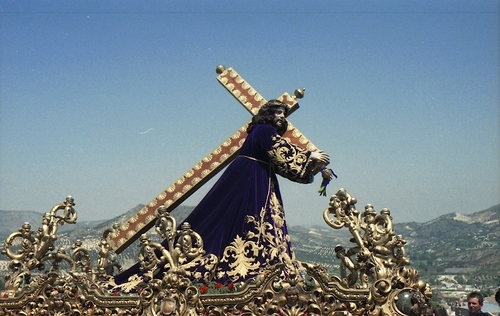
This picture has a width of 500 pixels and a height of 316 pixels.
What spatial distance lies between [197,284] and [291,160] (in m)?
1.70

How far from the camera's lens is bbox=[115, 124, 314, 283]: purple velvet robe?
7141 millimetres

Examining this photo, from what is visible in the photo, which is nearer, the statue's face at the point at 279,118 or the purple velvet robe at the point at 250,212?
the purple velvet robe at the point at 250,212

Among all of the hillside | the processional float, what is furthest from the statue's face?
the hillside

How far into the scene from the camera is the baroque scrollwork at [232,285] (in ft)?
21.1

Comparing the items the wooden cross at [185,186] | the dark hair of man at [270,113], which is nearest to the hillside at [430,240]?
the wooden cross at [185,186]

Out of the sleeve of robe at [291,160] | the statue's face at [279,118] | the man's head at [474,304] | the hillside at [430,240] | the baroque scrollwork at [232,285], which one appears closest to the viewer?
the man's head at [474,304]

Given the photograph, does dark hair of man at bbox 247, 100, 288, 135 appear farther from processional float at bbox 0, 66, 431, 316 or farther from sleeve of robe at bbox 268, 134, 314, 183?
processional float at bbox 0, 66, 431, 316

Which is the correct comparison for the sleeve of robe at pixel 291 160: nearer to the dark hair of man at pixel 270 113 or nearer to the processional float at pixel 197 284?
the dark hair of man at pixel 270 113

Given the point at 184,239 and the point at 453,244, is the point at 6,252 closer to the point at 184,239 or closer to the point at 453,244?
the point at 184,239

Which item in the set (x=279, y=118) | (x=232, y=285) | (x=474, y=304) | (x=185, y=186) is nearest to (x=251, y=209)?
(x=232, y=285)

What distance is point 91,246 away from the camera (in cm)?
1091

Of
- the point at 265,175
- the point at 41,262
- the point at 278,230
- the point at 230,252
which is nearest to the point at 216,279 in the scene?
the point at 230,252

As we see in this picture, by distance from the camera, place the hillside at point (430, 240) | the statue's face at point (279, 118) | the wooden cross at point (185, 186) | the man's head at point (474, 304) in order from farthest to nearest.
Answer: the hillside at point (430, 240) < the wooden cross at point (185, 186) < the statue's face at point (279, 118) < the man's head at point (474, 304)

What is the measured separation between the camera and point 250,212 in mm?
7477
